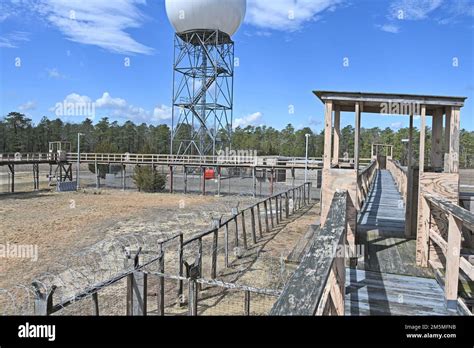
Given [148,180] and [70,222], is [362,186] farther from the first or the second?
[148,180]

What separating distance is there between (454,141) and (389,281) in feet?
6.69

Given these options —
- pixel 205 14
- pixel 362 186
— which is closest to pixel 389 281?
pixel 362 186

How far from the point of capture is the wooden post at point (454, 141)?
4969 mm

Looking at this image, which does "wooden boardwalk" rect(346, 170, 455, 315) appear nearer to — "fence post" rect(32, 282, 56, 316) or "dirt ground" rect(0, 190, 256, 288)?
"fence post" rect(32, 282, 56, 316)

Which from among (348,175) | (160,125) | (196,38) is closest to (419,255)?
(348,175)

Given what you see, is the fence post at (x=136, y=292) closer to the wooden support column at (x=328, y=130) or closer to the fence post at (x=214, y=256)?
the wooden support column at (x=328, y=130)

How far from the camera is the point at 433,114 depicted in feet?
19.8

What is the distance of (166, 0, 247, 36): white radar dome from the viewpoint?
37188 millimetres

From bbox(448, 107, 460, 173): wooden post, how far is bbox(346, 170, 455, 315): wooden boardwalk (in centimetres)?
126

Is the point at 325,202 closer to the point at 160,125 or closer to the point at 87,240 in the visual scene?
the point at 87,240

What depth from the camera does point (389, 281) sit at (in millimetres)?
4336

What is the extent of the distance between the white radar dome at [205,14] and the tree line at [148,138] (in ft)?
112

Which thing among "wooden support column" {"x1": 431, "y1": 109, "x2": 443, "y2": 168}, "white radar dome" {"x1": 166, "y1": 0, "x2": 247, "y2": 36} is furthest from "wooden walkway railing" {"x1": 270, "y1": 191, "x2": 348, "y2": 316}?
"white radar dome" {"x1": 166, "y1": 0, "x2": 247, "y2": 36}
